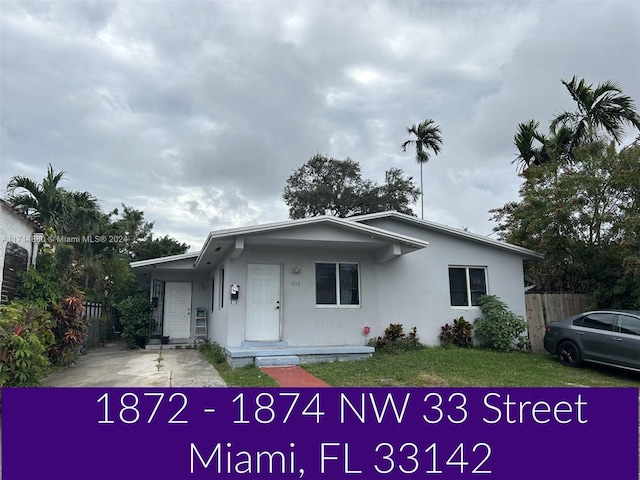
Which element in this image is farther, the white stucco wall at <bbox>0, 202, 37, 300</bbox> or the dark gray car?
the dark gray car

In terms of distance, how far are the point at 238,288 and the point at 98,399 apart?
8329 millimetres

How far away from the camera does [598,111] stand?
15.5 meters

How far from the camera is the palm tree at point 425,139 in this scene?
2292 centimetres

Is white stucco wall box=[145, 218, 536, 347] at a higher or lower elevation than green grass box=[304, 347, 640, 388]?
higher

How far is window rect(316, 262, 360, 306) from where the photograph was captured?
11.8m

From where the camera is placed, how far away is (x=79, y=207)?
17016mm

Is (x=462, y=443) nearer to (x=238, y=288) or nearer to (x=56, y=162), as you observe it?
(x=238, y=288)

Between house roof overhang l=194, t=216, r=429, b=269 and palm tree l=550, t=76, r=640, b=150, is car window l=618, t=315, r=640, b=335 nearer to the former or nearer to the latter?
house roof overhang l=194, t=216, r=429, b=269

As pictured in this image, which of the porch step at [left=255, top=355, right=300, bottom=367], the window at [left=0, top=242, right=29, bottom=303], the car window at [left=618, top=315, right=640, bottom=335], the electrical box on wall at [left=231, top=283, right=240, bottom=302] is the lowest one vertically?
the porch step at [left=255, top=355, right=300, bottom=367]

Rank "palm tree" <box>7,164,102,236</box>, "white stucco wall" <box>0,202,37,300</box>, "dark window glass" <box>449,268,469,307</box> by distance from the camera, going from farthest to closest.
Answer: "palm tree" <box>7,164,102,236</box>
"dark window glass" <box>449,268,469,307</box>
"white stucco wall" <box>0,202,37,300</box>

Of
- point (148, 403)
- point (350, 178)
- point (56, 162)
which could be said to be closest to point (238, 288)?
point (148, 403)

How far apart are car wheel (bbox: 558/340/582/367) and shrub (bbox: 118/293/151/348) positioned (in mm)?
12559

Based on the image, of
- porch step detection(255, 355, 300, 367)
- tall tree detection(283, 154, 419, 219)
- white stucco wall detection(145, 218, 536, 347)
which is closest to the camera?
porch step detection(255, 355, 300, 367)

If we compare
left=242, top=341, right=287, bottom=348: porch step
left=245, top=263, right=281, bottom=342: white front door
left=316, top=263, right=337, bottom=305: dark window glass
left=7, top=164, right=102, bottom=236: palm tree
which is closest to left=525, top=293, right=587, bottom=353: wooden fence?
left=316, top=263, right=337, bottom=305: dark window glass
